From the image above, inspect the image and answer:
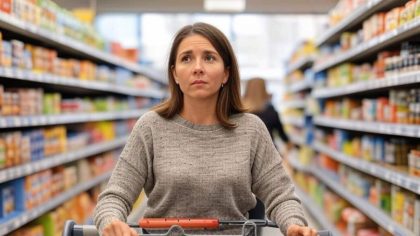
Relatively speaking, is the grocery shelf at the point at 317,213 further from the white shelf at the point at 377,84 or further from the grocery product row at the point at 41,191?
the grocery product row at the point at 41,191

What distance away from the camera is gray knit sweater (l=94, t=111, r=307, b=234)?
6.55 ft

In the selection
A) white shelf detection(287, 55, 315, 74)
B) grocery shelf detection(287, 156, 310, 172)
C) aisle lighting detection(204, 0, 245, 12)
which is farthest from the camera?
aisle lighting detection(204, 0, 245, 12)

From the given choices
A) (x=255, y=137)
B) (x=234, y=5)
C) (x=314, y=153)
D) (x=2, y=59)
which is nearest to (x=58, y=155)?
(x=2, y=59)

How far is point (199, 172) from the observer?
2004 millimetres

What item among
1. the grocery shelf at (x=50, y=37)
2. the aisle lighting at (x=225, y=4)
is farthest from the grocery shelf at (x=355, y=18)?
the aisle lighting at (x=225, y=4)

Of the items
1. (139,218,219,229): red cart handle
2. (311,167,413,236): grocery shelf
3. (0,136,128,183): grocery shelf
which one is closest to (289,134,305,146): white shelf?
(311,167,413,236): grocery shelf

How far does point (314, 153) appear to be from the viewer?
25.5 feet

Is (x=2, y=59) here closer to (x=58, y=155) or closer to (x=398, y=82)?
(x=58, y=155)

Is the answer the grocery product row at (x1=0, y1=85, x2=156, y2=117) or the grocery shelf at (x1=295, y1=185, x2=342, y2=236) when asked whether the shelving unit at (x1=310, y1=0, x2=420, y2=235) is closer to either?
the grocery shelf at (x1=295, y1=185, x2=342, y2=236)

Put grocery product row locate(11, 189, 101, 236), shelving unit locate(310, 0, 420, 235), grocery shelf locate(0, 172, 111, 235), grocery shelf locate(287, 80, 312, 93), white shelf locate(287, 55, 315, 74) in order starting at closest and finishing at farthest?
shelving unit locate(310, 0, 420, 235) → grocery shelf locate(0, 172, 111, 235) → grocery product row locate(11, 189, 101, 236) → white shelf locate(287, 55, 315, 74) → grocery shelf locate(287, 80, 312, 93)

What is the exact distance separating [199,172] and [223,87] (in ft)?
1.33

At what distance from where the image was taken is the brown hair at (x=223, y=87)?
6.75 ft

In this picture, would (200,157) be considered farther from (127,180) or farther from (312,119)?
(312,119)

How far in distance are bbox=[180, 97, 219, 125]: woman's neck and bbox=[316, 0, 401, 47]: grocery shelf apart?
8.00 ft
